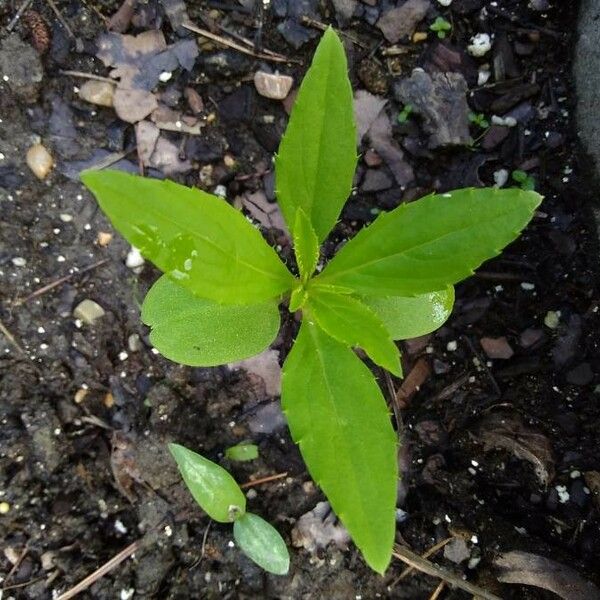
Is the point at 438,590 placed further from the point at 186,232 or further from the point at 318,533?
the point at 186,232

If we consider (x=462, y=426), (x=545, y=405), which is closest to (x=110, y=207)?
(x=462, y=426)

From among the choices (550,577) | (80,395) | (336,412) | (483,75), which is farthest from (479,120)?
(80,395)

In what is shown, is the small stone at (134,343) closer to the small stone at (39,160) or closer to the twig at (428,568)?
the small stone at (39,160)

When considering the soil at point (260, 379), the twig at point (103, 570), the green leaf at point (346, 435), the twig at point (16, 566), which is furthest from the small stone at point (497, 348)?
the twig at point (16, 566)

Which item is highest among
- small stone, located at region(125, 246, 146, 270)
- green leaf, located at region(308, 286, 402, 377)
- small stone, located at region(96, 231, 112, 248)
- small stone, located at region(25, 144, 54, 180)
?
green leaf, located at region(308, 286, 402, 377)

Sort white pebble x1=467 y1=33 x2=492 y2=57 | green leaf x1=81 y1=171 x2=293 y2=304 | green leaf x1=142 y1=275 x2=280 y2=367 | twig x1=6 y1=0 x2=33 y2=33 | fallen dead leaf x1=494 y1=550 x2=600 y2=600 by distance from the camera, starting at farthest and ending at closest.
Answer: white pebble x1=467 y1=33 x2=492 y2=57, twig x1=6 y1=0 x2=33 y2=33, fallen dead leaf x1=494 y1=550 x2=600 y2=600, green leaf x1=142 y1=275 x2=280 y2=367, green leaf x1=81 y1=171 x2=293 y2=304

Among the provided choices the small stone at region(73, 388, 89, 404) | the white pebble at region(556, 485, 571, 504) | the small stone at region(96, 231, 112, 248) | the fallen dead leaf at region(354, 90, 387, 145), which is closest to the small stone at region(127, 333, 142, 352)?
the small stone at region(73, 388, 89, 404)

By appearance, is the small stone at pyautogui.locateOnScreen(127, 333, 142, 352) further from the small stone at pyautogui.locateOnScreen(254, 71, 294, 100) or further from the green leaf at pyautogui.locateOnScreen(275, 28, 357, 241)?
the small stone at pyautogui.locateOnScreen(254, 71, 294, 100)
